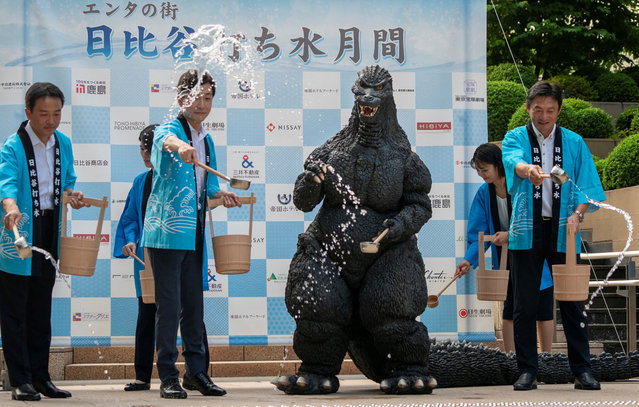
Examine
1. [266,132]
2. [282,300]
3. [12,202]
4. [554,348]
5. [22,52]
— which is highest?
[22,52]

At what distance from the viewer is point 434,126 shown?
737cm

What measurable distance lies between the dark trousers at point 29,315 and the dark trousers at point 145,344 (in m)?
0.79

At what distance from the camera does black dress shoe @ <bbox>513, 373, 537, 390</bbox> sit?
17.5 feet

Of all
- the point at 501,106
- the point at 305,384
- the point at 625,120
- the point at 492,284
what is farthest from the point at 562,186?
the point at 625,120

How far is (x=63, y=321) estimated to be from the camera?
278 inches

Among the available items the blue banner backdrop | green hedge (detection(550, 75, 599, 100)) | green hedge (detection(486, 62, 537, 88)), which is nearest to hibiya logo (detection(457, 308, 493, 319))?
the blue banner backdrop

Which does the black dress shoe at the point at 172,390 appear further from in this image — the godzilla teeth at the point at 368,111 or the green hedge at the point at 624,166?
the green hedge at the point at 624,166

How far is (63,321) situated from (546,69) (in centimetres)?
1355

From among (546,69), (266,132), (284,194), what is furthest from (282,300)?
(546,69)

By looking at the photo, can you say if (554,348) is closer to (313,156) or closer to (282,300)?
(282,300)

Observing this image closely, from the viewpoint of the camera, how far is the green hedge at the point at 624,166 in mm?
10633

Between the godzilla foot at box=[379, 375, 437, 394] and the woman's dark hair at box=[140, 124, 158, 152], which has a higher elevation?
the woman's dark hair at box=[140, 124, 158, 152]

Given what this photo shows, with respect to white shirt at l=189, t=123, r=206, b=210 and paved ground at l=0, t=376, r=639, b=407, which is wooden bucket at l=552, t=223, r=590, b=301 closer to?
paved ground at l=0, t=376, r=639, b=407

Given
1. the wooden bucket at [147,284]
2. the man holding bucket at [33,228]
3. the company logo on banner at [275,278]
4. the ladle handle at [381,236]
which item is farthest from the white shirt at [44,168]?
the company logo on banner at [275,278]
